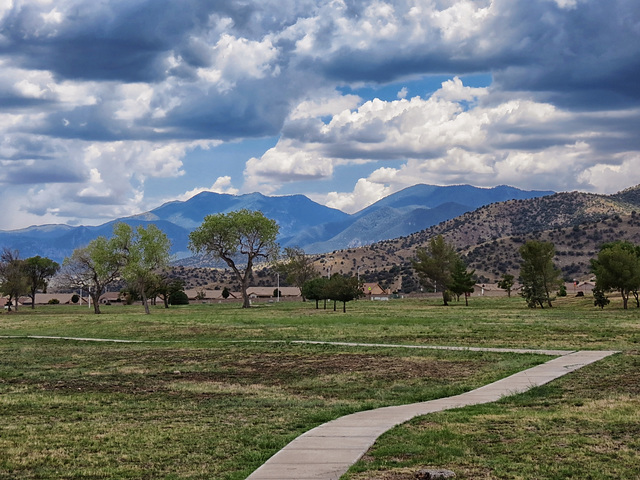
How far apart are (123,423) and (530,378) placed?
415 inches

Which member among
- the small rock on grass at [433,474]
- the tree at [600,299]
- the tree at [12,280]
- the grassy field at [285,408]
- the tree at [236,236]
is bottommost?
the grassy field at [285,408]

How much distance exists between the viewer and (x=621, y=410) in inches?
572

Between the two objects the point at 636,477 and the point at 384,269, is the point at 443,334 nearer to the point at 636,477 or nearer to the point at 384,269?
the point at 636,477

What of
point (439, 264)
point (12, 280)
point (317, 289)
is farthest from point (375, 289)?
point (317, 289)

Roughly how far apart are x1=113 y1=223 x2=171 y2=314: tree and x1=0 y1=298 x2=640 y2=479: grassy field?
157ft

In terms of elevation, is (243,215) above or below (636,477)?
above

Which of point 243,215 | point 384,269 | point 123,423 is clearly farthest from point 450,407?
point 384,269

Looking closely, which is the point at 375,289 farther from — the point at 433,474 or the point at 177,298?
the point at 433,474

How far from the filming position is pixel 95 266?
290ft

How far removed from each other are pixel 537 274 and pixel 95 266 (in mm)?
49062

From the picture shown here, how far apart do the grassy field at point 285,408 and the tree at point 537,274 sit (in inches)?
1577

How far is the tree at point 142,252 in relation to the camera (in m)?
82.7

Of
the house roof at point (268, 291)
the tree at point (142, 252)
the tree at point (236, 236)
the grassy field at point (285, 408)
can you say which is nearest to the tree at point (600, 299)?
the grassy field at point (285, 408)

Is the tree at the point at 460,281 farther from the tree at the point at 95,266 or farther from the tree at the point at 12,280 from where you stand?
the tree at the point at 12,280
